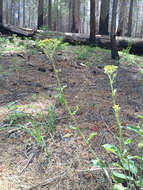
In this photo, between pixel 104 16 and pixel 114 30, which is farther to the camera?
pixel 104 16

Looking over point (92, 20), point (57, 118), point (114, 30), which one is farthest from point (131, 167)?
point (92, 20)

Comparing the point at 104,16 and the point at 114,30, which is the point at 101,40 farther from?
the point at 104,16

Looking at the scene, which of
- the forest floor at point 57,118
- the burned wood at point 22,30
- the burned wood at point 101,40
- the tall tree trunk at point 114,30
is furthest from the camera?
the burned wood at point 22,30

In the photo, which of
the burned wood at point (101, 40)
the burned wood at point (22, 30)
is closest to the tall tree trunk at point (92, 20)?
the burned wood at point (101, 40)

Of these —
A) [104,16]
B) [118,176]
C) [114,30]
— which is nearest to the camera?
[118,176]

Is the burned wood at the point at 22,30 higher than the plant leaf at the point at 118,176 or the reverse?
higher

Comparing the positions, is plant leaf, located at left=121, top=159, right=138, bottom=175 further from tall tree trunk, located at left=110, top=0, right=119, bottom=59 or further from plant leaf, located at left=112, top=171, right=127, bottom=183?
tall tree trunk, located at left=110, top=0, right=119, bottom=59

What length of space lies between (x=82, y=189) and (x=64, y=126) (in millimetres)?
736

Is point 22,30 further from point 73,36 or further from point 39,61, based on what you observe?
point 39,61

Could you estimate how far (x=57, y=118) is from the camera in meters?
2.03

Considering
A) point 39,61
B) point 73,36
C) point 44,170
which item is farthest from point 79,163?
point 73,36

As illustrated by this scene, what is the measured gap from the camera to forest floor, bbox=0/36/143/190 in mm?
1358

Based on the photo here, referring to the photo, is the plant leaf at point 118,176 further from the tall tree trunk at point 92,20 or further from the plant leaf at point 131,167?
the tall tree trunk at point 92,20

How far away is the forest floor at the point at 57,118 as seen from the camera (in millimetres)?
1358
